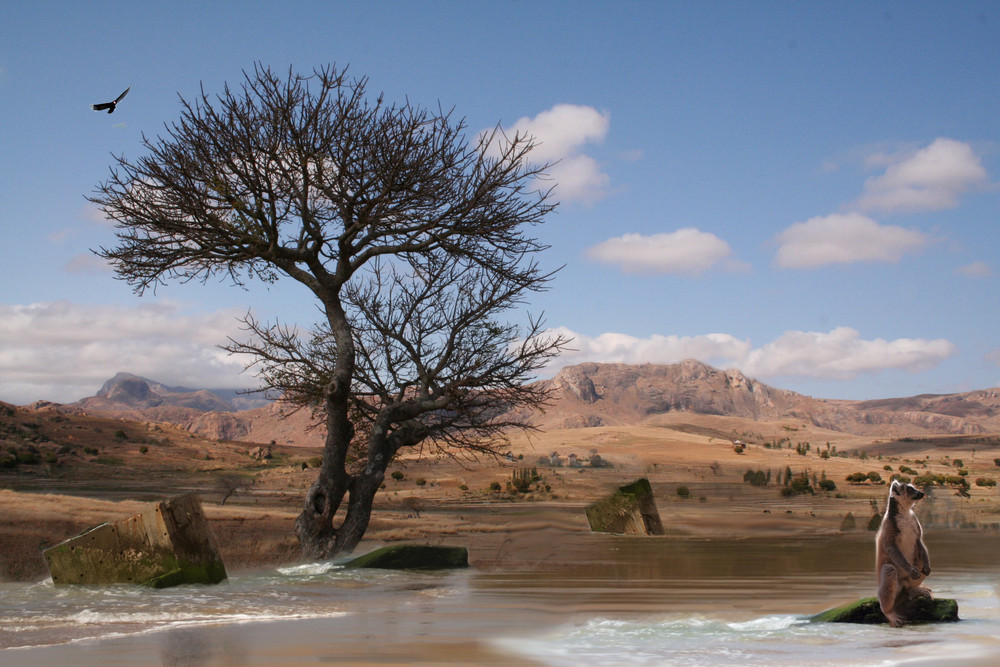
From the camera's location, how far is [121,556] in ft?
36.1

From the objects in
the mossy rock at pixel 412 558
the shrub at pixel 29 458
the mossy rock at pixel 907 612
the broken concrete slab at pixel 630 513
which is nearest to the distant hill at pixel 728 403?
the shrub at pixel 29 458

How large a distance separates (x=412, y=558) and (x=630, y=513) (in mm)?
6368

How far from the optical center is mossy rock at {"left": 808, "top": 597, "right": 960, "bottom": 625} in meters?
6.91

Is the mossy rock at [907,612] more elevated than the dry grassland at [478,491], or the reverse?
the mossy rock at [907,612]

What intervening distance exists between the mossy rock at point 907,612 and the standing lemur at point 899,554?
9cm

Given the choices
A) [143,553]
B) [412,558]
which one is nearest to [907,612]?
[412,558]

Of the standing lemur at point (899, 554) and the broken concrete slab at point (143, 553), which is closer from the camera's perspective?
the standing lemur at point (899, 554)

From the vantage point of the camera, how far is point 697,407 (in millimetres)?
140875

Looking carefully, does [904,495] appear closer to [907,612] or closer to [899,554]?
[899,554]

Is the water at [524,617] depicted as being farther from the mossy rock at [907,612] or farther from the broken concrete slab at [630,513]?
the broken concrete slab at [630,513]

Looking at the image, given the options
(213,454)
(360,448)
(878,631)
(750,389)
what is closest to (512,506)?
(360,448)

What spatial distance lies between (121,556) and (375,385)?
18.7ft

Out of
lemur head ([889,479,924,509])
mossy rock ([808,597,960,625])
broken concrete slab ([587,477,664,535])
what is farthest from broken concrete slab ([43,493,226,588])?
broken concrete slab ([587,477,664,535])

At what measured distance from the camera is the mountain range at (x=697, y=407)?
13175 centimetres
